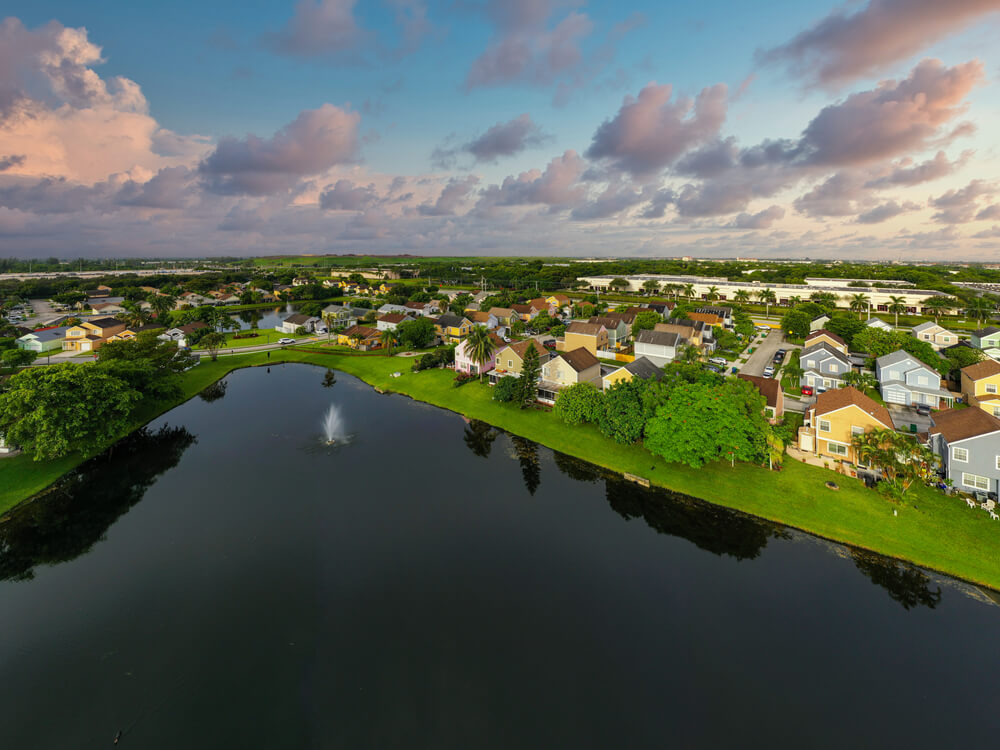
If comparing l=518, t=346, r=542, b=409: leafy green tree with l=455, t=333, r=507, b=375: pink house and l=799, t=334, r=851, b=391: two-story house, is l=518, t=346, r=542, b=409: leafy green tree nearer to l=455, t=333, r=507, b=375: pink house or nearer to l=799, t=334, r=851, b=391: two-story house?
l=455, t=333, r=507, b=375: pink house

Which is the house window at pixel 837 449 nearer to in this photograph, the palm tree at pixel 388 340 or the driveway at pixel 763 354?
the driveway at pixel 763 354

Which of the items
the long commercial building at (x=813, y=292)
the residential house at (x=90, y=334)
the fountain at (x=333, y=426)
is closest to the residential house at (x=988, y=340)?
the long commercial building at (x=813, y=292)

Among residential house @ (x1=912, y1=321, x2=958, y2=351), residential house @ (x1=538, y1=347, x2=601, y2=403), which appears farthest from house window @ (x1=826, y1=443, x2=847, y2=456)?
residential house @ (x1=912, y1=321, x2=958, y2=351)

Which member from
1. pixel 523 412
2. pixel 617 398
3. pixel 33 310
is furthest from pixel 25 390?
pixel 33 310

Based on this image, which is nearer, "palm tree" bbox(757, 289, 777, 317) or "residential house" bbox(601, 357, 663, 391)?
"residential house" bbox(601, 357, 663, 391)

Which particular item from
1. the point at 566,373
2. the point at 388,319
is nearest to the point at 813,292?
the point at 566,373

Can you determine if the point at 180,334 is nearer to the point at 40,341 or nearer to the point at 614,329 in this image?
the point at 40,341
